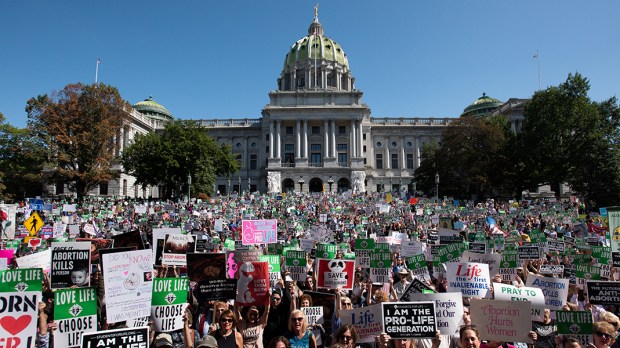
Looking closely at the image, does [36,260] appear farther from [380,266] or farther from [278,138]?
[278,138]

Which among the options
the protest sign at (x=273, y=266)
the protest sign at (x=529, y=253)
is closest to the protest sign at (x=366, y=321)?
the protest sign at (x=273, y=266)

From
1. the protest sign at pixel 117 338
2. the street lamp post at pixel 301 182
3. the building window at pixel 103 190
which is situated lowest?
the protest sign at pixel 117 338

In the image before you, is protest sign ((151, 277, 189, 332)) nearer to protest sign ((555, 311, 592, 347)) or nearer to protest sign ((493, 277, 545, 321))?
protest sign ((493, 277, 545, 321))

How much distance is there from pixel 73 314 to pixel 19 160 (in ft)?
160

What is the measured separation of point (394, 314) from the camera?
5.02 meters

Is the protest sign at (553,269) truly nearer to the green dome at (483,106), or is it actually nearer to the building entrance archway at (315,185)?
the building entrance archway at (315,185)

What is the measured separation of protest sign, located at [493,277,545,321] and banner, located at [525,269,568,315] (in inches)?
29.4

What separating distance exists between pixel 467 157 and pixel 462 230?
2676cm

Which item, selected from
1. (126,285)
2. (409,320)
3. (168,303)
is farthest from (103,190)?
(409,320)

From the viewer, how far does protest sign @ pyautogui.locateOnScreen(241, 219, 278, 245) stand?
14258 millimetres

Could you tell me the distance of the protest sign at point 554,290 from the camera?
696 centimetres

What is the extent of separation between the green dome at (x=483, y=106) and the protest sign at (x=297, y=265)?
7815 centimetres

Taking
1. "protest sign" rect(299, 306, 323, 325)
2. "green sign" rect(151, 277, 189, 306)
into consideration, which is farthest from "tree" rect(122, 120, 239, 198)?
"protest sign" rect(299, 306, 323, 325)

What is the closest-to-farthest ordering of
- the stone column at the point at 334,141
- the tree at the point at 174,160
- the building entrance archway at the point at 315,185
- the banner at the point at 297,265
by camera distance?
the banner at the point at 297,265 → the tree at the point at 174,160 → the building entrance archway at the point at 315,185 → the stone column at the point at 334,141
